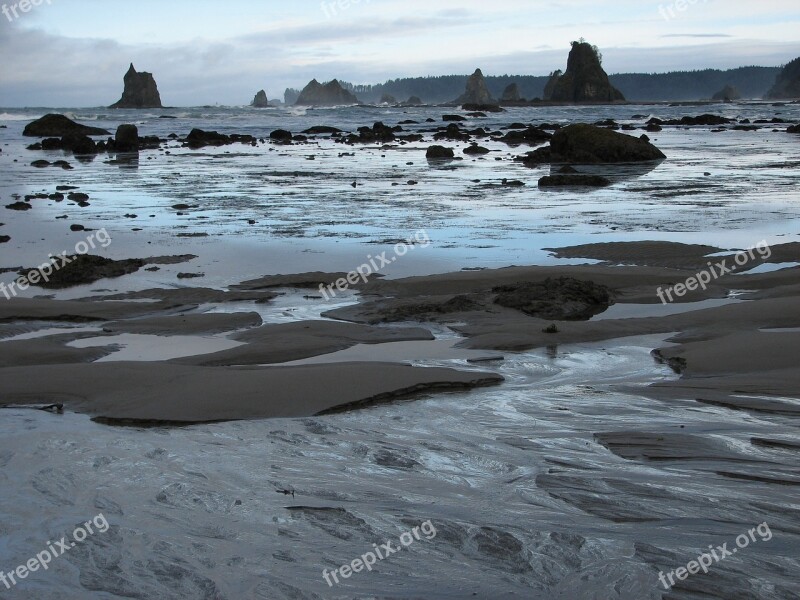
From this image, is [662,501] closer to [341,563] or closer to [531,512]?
[531,512]

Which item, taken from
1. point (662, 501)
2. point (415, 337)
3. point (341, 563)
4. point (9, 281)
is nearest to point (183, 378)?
point (415, 337)

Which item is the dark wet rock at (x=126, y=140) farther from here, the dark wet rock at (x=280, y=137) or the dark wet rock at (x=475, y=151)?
the dark wet rock at (x=475, y=151)

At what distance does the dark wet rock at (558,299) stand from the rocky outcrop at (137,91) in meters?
127

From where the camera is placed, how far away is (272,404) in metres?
5.64

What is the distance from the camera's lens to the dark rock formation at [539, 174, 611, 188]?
19.8 metres

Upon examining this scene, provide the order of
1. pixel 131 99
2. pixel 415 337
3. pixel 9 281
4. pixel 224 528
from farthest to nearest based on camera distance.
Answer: pixel 131 99, pixel 9 281, pixel 415 337, pixel 224 528

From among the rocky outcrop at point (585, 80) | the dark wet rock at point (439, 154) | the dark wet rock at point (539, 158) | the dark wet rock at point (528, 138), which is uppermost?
the rocky outcrop at point (585, 80)

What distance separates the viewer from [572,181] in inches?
788

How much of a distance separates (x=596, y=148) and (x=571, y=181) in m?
6.79

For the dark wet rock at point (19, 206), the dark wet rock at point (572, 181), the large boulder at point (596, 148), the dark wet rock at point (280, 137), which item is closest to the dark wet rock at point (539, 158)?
the large boulder at point (596, 148)

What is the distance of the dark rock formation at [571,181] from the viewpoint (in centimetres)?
1981

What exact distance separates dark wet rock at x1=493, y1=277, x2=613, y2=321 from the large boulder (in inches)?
720

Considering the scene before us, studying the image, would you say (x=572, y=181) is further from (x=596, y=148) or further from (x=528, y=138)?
(x=528, y=138)

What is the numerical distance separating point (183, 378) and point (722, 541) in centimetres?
374
